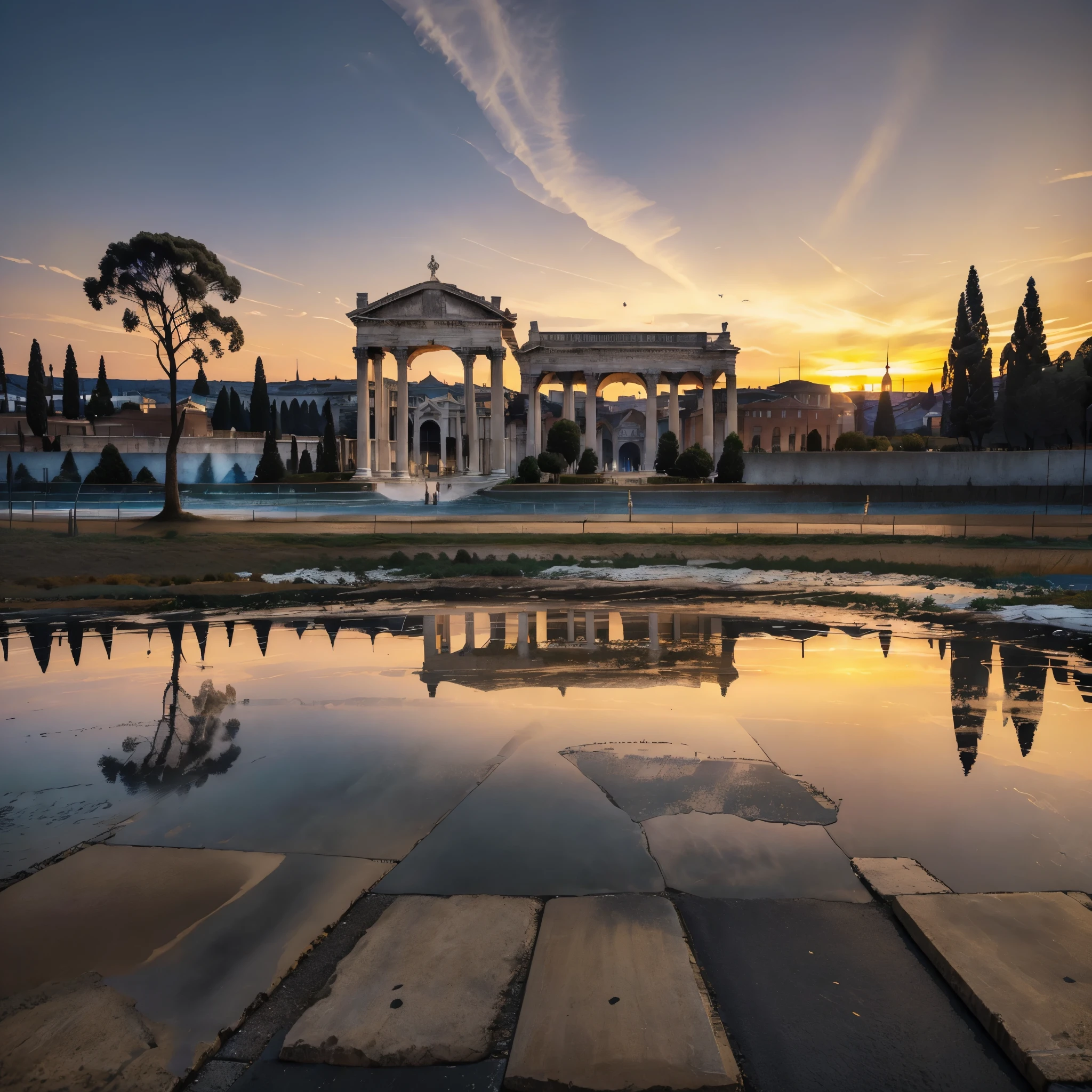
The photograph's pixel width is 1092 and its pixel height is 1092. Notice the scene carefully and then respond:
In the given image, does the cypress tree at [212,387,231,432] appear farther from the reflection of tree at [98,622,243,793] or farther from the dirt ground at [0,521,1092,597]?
the reflection of tree at [98,622,243,793]

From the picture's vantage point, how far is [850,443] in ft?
176

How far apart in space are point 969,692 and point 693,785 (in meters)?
4.22

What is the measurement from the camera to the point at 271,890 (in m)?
4.01

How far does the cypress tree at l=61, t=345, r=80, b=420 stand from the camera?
8281cm

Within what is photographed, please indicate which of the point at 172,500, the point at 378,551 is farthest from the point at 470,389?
the point at 378,551

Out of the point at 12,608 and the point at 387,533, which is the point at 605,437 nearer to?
the point at 387,533

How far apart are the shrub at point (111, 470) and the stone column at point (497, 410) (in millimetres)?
25126

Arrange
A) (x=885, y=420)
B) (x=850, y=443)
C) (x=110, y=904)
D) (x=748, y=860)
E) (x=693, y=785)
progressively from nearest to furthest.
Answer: (x=110, y=904)
(x=748, y=860)
(x=693, y=785)
(x=850, y=443)
(x=885, y=420)

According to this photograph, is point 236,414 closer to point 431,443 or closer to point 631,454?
point 431,443

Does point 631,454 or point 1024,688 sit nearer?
point 1024,688

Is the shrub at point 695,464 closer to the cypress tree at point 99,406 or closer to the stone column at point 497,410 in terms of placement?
the stone column at point 497,410

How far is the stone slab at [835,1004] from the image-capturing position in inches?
107

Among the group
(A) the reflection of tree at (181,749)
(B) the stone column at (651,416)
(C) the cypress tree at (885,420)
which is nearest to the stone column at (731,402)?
(B) the stone column at (651,416)

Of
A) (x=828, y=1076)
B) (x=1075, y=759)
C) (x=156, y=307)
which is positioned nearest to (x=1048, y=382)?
(x=156, y=307)
